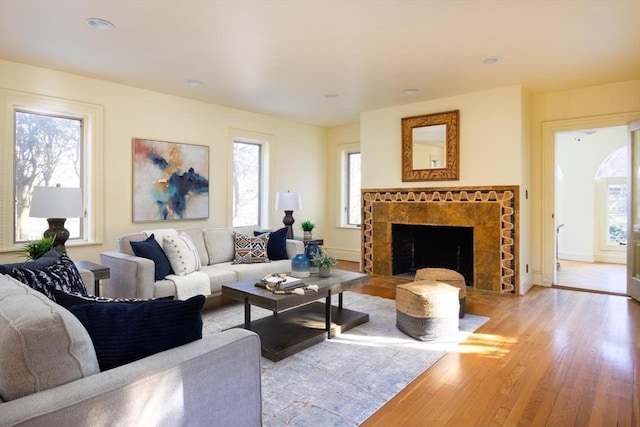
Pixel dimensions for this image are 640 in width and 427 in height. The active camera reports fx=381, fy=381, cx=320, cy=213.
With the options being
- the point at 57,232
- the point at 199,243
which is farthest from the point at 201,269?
the point at 57,232

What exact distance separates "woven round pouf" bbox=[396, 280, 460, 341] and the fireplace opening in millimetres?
2301

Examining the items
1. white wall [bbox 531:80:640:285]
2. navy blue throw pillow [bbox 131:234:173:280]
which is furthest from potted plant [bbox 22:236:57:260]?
white wall [bbox 531:80:640:285]

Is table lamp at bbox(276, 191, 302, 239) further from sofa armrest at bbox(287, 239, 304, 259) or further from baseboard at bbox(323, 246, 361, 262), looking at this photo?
baseboard at bbox(323, 246, 361, 262)

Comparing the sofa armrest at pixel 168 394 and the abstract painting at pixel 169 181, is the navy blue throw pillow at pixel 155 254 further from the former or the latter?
the sofa armrest at pixel 168 394

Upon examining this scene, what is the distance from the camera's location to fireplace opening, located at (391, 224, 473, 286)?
17.8ft

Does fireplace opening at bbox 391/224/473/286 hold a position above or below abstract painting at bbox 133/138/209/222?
below

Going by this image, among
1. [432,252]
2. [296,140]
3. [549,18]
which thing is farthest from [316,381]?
[296,140]

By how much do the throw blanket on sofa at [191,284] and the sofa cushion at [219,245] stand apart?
0.64 metres

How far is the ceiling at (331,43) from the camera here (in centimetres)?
281

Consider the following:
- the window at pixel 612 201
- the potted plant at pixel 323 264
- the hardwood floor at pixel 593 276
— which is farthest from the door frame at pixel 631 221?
the potted plant at pixel 323 264

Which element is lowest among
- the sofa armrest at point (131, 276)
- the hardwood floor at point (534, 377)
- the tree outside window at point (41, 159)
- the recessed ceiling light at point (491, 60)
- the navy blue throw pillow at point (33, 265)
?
the hardwood floor at point (534, 377)

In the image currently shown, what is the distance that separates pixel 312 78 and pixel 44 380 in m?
3.97

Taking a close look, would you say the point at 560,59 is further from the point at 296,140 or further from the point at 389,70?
the point at 296,140

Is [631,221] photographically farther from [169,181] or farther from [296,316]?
[169,181]
